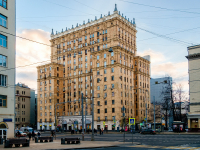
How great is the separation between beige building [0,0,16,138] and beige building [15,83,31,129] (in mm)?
79989

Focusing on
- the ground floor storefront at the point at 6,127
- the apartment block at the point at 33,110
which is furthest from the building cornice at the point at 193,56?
the apartment block at the point at 33,110

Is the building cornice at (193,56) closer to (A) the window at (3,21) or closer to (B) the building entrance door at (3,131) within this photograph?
(A) the window at (3,21)

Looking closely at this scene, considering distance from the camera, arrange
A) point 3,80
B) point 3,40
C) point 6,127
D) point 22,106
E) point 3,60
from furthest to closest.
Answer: point 22,106
point 3,40
point 3,60
point 3,80
point 6,127

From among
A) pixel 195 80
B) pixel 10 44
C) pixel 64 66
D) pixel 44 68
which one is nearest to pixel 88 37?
pixel 64 66

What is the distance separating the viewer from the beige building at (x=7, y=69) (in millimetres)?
35906

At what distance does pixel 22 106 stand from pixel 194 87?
82.7 metres

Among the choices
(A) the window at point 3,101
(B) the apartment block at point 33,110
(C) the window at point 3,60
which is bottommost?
(B) the apartment block at point 33,110

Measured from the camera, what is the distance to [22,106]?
118 metres

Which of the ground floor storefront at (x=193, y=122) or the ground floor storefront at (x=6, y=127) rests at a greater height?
the ground floor storefront at (x=6, y=127)

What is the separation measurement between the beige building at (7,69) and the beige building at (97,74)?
4587 cm

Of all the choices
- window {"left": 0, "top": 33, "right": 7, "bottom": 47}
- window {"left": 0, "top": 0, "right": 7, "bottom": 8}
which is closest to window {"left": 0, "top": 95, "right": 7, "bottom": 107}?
window {"left": 0, "top": 33, "right": 7, "bottom": 47}

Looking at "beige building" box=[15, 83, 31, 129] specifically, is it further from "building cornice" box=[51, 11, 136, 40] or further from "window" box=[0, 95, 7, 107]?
"window" box=[0, 95, 7, 107]

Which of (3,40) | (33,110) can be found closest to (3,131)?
(3,40)

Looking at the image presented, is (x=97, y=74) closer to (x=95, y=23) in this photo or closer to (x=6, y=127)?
(x=95, y=23)
